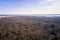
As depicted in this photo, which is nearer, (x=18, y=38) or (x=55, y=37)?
(x=18, y=38)

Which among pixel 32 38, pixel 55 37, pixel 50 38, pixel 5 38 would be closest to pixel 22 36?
pixel 32 38

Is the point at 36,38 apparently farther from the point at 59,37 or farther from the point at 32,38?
the point at 59,37

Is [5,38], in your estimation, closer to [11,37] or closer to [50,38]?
[11,37]

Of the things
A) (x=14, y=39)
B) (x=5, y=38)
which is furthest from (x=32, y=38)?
(x=5, y=38)

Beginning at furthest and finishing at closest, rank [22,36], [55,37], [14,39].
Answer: [55,37] → [22,36] → [14,39]

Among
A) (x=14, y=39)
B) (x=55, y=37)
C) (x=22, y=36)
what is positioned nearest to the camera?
(x=14, y=39)

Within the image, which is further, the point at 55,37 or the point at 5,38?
the point at 55,37

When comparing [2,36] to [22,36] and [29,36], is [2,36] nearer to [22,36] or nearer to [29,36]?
[22,36]
